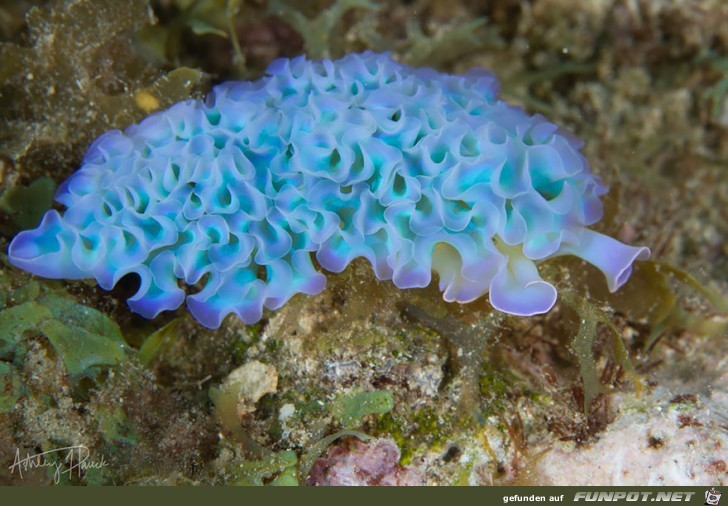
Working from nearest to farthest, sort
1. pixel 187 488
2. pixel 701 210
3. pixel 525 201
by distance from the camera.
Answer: pixel 187 488 → pixel 525 201 → pixel 701 210

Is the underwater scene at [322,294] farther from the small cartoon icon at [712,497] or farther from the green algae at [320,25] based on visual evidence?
the green algae at [320,25]

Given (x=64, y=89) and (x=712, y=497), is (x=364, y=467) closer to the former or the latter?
(x=712, y=497)

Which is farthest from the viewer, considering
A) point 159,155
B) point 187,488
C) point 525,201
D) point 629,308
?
point 629,308

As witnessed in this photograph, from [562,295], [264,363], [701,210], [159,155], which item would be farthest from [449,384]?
[701,210]

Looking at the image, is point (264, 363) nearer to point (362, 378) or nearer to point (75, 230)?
point (362, 378)

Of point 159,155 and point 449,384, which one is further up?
point 159,155

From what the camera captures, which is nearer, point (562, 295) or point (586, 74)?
point (562, 295)

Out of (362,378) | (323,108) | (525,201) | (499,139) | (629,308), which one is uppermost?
(323,108)
